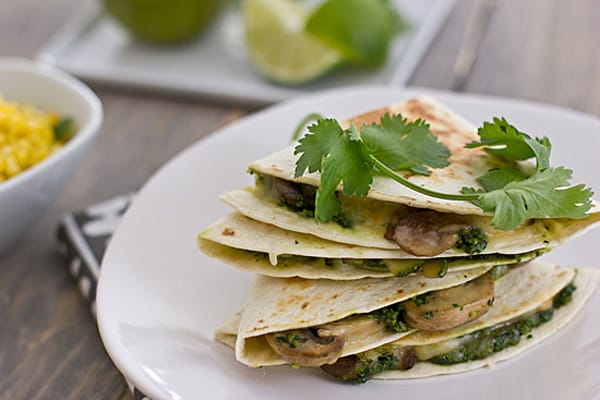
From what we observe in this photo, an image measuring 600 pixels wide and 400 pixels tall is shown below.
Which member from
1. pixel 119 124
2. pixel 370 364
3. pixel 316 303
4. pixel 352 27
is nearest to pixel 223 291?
pixel 316 303

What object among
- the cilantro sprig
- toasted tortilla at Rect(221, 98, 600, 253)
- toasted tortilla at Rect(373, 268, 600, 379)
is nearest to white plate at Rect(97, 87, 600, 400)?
toasted tortilla at Rect(373, 268, 600, 379)

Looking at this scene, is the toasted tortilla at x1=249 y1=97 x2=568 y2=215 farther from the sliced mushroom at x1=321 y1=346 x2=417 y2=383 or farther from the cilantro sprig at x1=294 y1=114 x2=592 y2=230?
the sliced mushroom at x1=321 y1=346 x2=417 y2=383

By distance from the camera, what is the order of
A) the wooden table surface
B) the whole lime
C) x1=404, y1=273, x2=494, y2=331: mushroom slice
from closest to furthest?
x1=404, y1=273, x2=494, y2=331: mushroom slice, the wooden table surface, the whole lime

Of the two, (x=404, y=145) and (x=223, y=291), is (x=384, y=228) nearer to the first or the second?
(x=404, y=145)

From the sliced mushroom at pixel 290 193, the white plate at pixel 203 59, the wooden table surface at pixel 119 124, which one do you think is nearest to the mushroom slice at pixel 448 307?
the sliced mushroom at pixel 290 193

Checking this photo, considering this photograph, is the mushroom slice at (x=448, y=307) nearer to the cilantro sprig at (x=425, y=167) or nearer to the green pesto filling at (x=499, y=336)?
the green pesto filling at (x=499, y=336)

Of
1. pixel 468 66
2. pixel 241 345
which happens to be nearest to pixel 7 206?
pixel 241 345

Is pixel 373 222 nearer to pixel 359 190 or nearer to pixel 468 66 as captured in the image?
pixel 359 190
